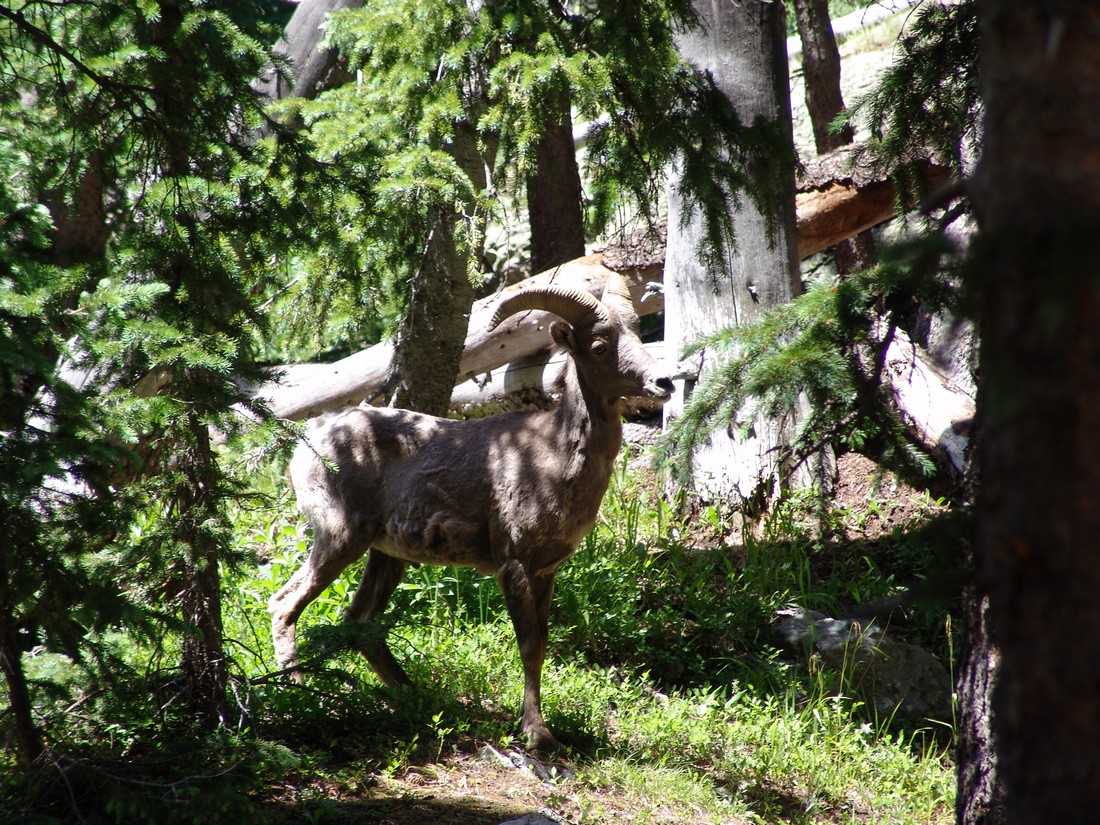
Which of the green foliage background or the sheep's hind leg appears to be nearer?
the green foliage background

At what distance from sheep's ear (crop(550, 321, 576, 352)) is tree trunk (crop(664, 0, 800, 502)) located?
2908mm

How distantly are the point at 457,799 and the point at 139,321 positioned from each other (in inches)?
120

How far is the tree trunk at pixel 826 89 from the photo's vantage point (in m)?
12.0

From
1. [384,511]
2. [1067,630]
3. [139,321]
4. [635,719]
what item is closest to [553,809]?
[635,719]

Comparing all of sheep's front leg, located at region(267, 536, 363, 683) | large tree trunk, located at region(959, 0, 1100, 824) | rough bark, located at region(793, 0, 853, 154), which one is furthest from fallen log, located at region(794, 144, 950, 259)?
large tree trunk, located at region(959, 0, 1100, 824)

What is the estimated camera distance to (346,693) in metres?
6.00

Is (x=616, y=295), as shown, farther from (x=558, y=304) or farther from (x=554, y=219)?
(x=554, y=219)

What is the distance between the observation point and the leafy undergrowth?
15.4ft

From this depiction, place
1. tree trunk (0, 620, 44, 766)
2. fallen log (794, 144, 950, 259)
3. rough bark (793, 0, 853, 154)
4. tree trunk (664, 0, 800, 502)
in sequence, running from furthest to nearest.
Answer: rough bark (793, 0, 853, 154) < fallen log (794, 144, 950, 259) < tree trunk (664, 0, 800, 502) < tree trunk (0, 620, 44, 766)

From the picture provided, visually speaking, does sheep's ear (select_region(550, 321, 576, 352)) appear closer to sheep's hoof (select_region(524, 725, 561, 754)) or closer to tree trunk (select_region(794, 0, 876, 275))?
sheep's hoof (select_region(524, 725, 561, 754))

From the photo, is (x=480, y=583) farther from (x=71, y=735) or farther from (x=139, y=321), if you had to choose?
(x=139, y=321)

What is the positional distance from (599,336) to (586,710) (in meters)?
2.48

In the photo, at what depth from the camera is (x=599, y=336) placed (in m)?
6.14

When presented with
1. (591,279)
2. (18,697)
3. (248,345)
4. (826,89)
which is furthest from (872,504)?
(18,697)
